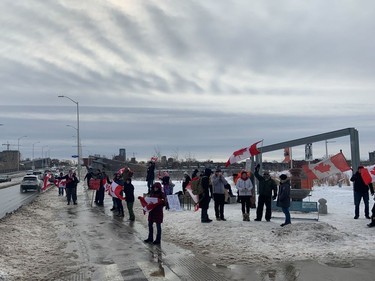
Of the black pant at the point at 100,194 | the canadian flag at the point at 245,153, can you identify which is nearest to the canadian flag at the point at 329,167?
the canadian flag at the point at 245,153

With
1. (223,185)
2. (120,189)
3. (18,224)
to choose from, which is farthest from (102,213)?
(223,185)

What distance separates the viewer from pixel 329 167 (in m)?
16.5

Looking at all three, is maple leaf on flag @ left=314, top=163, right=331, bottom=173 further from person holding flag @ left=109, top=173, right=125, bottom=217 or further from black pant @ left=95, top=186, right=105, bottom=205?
black pant @ left=95, top=186, right=105, bottom=205

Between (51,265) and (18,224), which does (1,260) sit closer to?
(51,265)

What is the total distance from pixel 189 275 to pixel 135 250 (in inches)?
107

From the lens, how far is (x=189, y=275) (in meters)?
8.02

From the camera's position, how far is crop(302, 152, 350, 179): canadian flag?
16.1 meters

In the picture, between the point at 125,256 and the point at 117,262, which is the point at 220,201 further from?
the point at 117,262

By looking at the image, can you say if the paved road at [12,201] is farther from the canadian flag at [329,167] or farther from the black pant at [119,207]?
the canadian flag at [329,167]

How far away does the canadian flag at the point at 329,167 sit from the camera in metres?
16.1

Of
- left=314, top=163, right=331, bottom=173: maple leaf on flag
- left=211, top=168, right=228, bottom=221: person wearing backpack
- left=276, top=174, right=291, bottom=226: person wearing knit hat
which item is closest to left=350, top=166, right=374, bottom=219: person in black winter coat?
left=314, top=163, right=331, bottom=173: maple leaf on flag

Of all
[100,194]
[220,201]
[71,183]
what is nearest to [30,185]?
[71,183]

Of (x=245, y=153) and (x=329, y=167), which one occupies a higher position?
(x=245, y=153)

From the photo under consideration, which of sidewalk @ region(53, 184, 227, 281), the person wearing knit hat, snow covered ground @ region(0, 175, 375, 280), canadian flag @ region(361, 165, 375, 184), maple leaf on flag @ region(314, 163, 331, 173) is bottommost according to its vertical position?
sidewalk @ region(53, 184, 227, 281)
